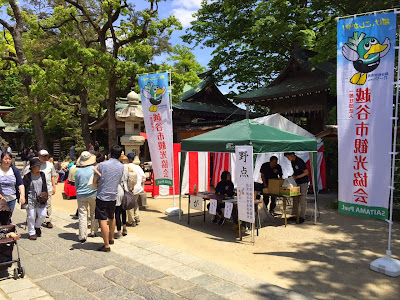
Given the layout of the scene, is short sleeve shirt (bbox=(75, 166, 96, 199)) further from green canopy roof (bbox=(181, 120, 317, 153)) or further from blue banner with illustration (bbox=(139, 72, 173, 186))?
blue banner with illustration (bbox=(139, 72, 173, 186))

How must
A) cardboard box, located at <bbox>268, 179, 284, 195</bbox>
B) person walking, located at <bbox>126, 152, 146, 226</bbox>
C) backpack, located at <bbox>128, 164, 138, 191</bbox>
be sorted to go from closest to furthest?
backpack, located at <bbox>128, 164, 138, 191</bbox> → person walking, located at <bbox>126, 152, 146, 226</bbox> → cardboard box, located at <bbox>268, 179, 284, 195</bbox>

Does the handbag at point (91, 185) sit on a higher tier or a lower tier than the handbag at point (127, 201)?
higher

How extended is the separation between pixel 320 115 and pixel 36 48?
63.9 ft

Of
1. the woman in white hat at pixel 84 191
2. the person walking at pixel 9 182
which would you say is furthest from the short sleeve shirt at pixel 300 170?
the person walking at pixel 9 182

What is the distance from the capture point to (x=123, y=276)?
14.0ft

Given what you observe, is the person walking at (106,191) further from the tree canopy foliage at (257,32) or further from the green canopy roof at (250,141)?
the tree canopy foliage at (257,32)

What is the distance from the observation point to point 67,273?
440 cm

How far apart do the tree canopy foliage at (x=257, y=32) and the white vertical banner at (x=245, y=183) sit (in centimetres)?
741

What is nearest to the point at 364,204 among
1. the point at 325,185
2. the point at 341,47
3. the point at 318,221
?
the point at 341,47

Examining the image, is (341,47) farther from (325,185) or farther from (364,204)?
(325,185)

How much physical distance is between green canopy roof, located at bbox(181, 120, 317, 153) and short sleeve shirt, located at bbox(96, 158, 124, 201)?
226 cm

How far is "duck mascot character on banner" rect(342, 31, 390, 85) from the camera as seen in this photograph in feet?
15.1

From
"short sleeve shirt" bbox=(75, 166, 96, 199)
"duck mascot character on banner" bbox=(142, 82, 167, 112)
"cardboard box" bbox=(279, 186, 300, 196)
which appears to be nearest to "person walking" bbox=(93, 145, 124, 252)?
"short sleeve shirt" bbox=(75, 166, 96, 199)

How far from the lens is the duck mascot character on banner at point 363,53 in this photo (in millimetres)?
Result: 4598
